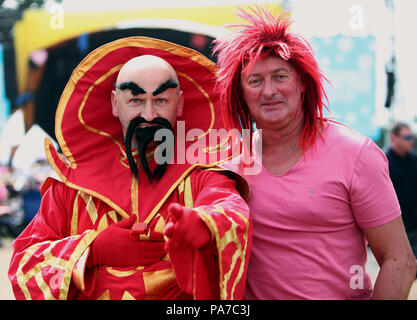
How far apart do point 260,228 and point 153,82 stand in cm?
64

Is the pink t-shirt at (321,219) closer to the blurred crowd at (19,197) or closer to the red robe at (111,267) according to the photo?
the red robe at (111,267)


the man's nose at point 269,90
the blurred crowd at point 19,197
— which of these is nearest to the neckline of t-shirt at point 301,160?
the man's nose at point 269,90

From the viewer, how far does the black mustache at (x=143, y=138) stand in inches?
72.7

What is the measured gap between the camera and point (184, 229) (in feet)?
4.44

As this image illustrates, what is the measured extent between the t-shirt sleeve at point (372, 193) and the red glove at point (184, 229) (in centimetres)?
59

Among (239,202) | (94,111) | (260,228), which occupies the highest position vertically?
(94,111)

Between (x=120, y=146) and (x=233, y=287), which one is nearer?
(x=233, y=287)

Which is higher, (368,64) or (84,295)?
(368,64)

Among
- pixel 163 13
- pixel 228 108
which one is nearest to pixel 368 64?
pixel 163 13

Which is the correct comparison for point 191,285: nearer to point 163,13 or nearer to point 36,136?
point 163,13

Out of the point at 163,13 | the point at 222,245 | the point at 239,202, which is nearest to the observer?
the point at 222,245

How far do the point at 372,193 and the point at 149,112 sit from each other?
0.81 meters

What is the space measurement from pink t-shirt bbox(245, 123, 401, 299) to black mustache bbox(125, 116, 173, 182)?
1.19 feet

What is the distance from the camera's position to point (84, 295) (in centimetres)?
176
